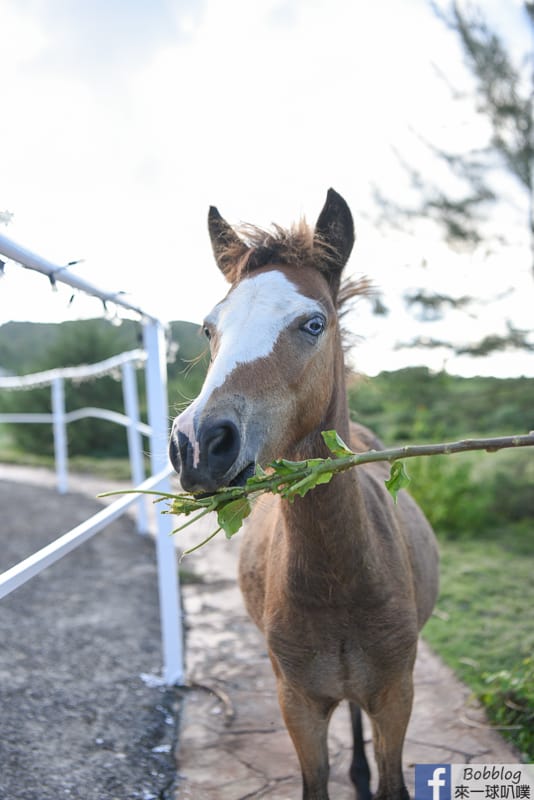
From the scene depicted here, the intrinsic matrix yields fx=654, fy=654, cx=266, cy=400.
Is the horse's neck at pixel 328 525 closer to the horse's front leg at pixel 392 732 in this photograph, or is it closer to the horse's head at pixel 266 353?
the horse's head at pixel 266 353

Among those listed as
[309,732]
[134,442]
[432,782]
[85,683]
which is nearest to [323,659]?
[309,732]

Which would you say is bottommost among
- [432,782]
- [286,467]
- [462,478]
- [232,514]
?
[432,782]

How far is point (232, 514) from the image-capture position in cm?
154

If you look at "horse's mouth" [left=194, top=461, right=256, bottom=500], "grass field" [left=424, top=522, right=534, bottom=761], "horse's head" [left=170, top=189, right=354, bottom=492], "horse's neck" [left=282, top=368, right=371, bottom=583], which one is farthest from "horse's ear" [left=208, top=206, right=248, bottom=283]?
"grass field" [left=424, top=522, right=534, bottom=761]

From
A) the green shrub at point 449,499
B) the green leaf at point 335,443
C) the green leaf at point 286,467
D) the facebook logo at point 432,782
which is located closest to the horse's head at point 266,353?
the green leaf at point 286,467

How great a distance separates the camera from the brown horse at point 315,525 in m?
1.83

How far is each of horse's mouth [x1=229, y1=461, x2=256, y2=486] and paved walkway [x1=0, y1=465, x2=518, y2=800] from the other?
55 cm

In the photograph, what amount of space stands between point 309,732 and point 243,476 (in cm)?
113

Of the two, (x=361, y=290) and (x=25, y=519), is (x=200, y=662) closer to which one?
(x=361, y=290)

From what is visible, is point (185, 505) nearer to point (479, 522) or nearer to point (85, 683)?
point (85, 683)

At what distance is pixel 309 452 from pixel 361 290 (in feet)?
2.68

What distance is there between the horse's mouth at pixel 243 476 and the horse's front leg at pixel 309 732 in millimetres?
963

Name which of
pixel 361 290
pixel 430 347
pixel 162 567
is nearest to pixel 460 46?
pixel 430 347

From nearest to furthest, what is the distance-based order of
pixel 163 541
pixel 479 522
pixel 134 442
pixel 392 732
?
pixel 392 732, pixel 163 541, pixel 134 442, pixel 479 522
